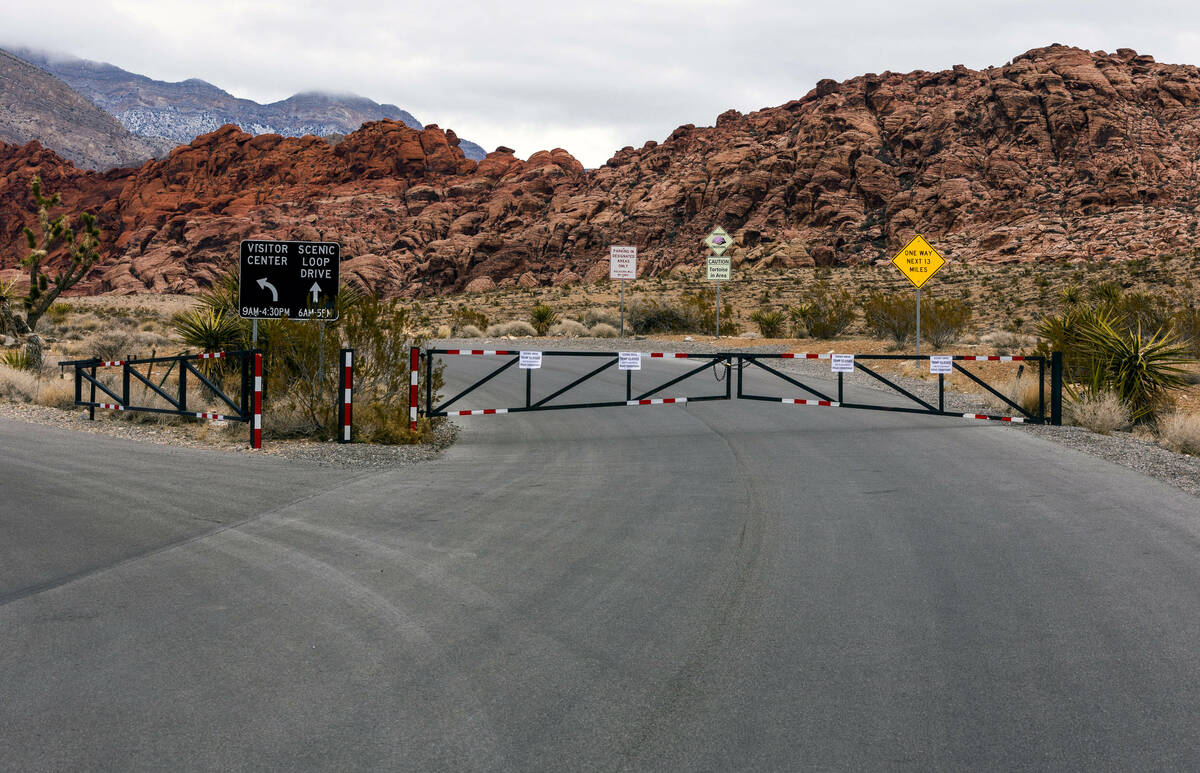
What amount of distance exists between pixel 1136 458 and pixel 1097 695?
843 cm

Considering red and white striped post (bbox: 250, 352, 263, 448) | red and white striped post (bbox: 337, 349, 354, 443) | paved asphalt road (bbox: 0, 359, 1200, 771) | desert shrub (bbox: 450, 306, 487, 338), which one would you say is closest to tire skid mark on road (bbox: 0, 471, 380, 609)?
paved asphalt road (bbox: 0, 359, 1200, 771)

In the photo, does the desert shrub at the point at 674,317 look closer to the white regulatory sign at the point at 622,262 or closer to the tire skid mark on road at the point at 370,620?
the white regulatory sign at the point at 622,262

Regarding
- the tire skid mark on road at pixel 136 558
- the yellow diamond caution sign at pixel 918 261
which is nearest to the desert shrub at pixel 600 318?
the yellow diamond caution sign at pixel 918 261

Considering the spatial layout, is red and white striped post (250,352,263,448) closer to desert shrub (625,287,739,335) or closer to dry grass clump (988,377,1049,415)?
dry grass clump (988,377,1049,415)

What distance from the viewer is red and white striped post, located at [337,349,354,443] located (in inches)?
492

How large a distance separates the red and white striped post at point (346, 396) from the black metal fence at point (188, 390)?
1.06 metres

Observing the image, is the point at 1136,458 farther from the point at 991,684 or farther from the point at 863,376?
the point at 863,376

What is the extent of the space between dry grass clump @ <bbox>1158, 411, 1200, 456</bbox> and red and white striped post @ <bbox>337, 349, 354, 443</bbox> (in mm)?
11128

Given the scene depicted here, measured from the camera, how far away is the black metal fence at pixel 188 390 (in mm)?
12716

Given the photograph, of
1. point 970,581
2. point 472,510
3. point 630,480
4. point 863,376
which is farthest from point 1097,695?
point 863,376

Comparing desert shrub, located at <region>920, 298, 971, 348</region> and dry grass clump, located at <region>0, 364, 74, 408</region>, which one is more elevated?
desert shrub, located at <region>920, 298, 971, 348</region>

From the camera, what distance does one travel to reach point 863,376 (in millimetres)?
23750

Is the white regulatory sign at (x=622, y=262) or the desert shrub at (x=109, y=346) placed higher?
the white regulatory sign at (x=622, y=262)

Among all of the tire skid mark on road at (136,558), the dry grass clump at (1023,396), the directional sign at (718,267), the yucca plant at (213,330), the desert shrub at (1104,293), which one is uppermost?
the directional sign at (718,267)
